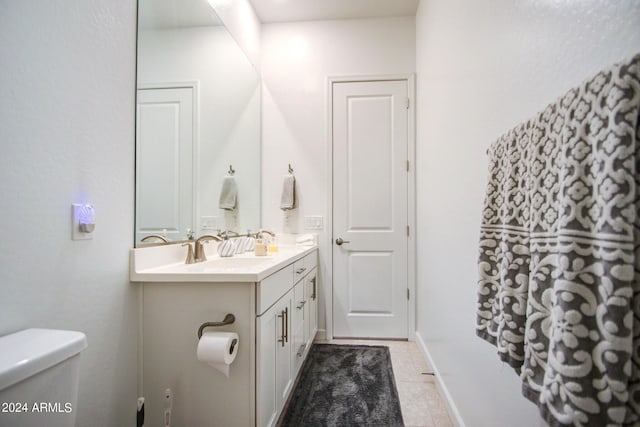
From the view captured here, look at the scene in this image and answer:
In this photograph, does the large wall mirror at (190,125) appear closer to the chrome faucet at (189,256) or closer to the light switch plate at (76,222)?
the chrome faucet at (189,256)

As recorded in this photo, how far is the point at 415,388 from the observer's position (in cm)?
183

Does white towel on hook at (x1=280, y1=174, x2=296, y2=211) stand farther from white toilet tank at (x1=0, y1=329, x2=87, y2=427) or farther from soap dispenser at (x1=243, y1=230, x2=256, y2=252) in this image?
white toilet tank at (x1=0, y1=329, x2=87, y2=427)

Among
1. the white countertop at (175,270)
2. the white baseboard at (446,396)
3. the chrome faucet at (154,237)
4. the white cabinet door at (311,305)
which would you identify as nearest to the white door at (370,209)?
the white cabinet door at (311,305)

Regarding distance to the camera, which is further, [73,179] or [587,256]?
[73,179]

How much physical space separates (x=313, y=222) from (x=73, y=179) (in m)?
1.84

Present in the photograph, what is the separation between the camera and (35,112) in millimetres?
830

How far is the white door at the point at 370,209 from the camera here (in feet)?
8.36

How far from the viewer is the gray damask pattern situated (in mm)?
425

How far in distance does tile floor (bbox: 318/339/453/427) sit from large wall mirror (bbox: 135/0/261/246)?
152cm

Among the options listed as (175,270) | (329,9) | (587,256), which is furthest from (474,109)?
(329,9)

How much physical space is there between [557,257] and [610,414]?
0.24m

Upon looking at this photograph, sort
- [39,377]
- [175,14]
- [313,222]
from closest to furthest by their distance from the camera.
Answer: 1. [39,377]
2. [175,14]
3. [313,222]

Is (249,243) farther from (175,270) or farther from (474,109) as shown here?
(474,109)

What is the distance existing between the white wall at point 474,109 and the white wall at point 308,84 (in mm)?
358
